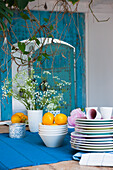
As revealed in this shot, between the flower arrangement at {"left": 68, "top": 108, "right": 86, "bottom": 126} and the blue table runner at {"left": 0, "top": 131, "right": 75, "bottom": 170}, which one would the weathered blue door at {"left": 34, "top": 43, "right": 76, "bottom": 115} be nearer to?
the flower arrangement at {"left": 68, "top": 108, "right": 86, "bottom": 126}

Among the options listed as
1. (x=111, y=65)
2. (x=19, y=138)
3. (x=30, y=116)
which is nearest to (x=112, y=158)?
(x=19, y=138)

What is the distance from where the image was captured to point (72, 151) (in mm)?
1644

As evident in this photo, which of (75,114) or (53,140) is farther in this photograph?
(75,114)

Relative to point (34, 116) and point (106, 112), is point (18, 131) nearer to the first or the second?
point (34, 116)

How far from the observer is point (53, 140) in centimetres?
174

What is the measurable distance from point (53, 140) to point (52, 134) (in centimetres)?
5

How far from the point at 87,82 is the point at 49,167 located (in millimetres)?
4899

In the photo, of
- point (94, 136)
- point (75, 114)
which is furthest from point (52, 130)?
point (75, 114)

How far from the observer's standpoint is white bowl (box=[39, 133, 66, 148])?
1714 mm

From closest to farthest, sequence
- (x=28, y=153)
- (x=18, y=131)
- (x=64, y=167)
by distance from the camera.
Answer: (x=64, y=167) < (x=28, y=153) < (x=18, y=131)

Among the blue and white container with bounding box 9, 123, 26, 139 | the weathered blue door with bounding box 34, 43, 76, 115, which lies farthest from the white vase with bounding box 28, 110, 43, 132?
the weathered blue door with bounding box 34, 43, 76, 115

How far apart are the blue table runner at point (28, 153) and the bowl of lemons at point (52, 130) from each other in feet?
0.13

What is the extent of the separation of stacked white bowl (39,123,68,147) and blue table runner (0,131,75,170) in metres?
0.04

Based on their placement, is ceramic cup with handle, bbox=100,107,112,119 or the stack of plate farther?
ceramic cup with handle, bbox=100,107,112,119
